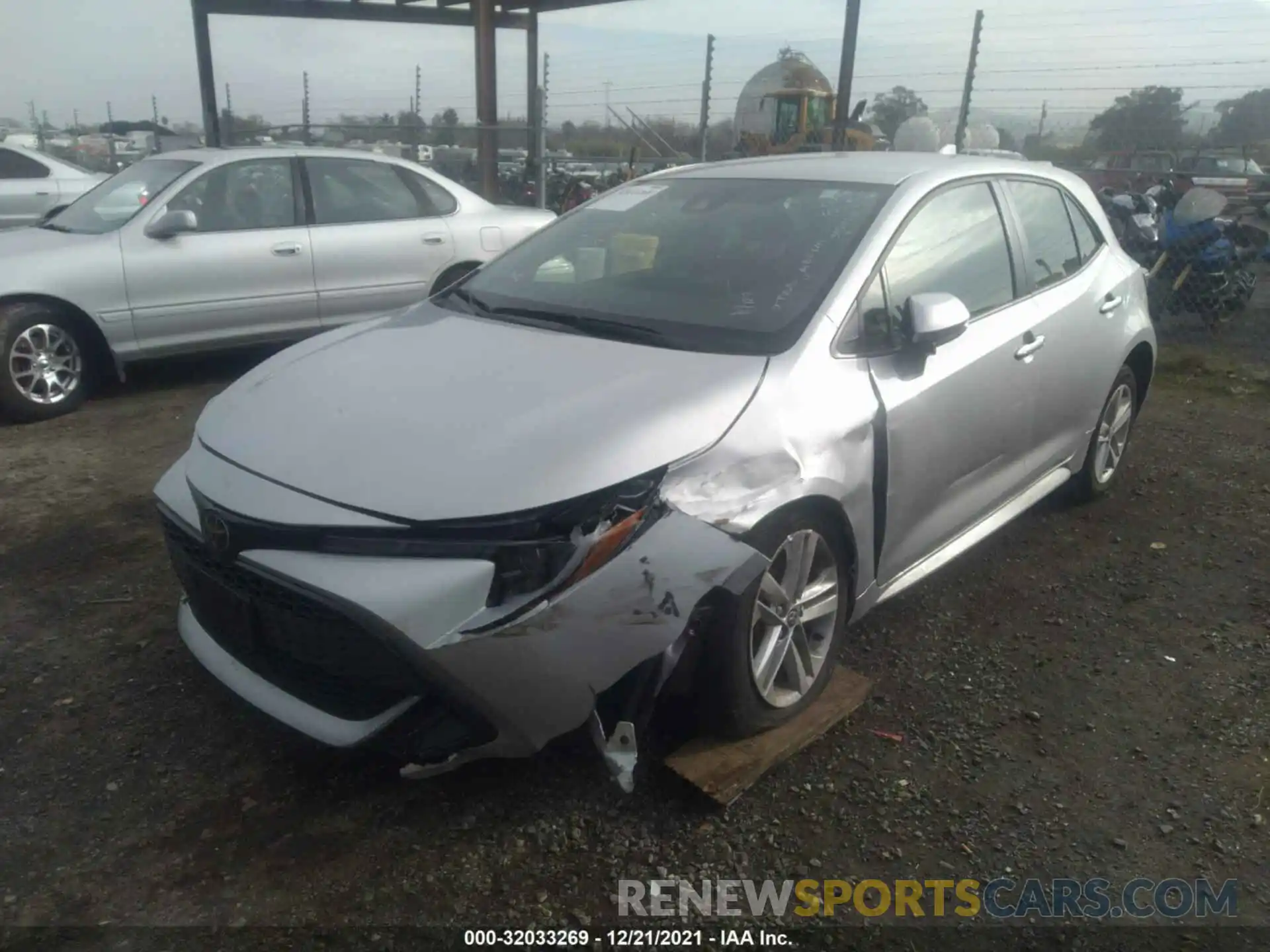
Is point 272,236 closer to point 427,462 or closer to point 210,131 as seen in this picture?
point 427,462

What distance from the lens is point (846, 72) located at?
327 inches

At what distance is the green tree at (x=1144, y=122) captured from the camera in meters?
10.2

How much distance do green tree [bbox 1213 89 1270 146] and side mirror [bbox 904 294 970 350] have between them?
959 centimetres

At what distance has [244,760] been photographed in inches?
108

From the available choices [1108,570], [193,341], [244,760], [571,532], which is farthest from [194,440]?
[193,341]

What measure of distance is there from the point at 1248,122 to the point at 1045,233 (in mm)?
10526

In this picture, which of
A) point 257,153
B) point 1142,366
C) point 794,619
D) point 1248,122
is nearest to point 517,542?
point 794,619

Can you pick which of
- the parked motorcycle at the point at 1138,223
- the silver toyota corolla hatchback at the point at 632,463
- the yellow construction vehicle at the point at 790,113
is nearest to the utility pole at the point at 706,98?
the yellow construction vehicle at the point at 790,113

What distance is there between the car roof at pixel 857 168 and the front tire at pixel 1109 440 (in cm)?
113

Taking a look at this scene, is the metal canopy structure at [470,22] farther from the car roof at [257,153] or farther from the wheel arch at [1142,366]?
the wheel arch at [1142,366]

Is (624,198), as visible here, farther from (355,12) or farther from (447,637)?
(355,12)

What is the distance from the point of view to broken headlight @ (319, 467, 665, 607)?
221 centimetres

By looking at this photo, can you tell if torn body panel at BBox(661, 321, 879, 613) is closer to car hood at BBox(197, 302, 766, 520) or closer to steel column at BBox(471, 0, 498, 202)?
car hood at BBox(197, 302, 766, 520)

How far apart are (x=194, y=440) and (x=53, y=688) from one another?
3.18 ft
